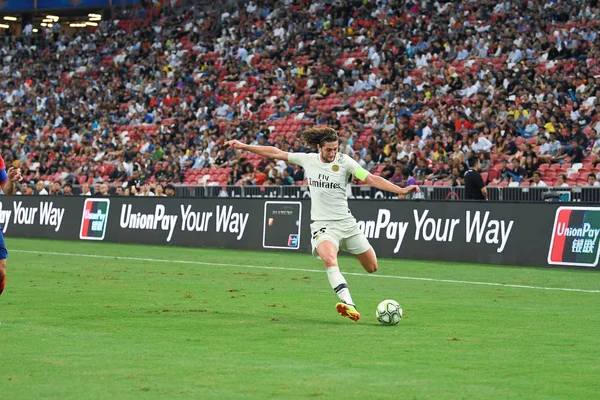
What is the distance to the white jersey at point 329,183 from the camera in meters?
12.4

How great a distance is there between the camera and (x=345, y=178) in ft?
40.9

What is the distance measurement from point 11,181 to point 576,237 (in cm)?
1272

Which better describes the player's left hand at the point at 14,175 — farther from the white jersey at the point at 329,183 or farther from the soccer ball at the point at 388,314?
the soccer ball at the point at 388,314

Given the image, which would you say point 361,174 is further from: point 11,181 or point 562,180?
point 562,180

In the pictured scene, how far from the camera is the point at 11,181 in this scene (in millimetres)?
10891

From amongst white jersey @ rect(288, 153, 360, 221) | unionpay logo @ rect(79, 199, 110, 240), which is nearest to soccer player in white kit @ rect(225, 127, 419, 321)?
white jersey @ rect(288, 153, 360, 221)

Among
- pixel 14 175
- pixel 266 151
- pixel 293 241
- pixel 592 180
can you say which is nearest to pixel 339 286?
pixel 266 151

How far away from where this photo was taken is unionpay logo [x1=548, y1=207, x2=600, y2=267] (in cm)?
1995

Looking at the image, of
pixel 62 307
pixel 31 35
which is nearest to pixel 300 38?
pixel 31 35

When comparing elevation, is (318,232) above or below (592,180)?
below

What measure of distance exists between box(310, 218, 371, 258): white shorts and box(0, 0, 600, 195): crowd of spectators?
1333 centimetres

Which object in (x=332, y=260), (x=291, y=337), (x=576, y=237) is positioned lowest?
(x=291, y=337)

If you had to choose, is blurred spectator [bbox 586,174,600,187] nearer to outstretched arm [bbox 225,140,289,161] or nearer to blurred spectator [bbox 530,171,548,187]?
blurred spectator [bbox 530,171,548,187]

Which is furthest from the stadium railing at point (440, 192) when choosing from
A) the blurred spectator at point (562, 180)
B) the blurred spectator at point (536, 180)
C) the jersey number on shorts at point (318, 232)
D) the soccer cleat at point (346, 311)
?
the soccer cleat at point (346, 311)
